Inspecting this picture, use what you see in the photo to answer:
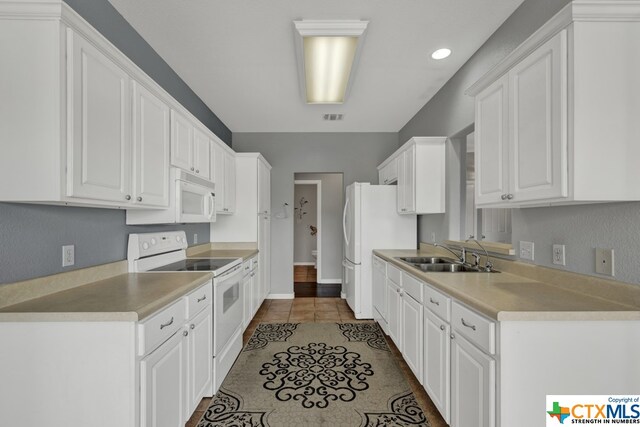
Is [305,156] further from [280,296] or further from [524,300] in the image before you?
[524,300]

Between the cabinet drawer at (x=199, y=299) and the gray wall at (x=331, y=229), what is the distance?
3.87 metres

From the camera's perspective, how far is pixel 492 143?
172 cm

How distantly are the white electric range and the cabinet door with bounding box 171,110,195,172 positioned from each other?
0.62m

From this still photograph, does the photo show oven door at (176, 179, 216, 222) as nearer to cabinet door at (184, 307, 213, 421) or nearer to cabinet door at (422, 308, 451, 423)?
cabinet door at (184, 307, 213, 421)

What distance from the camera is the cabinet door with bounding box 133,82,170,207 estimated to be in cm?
177

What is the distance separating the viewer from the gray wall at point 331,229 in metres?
5.87

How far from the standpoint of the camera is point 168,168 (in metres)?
2.16

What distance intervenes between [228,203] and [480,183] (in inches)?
106

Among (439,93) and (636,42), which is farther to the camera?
(439,93)

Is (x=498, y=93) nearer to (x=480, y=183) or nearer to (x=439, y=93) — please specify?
(x=480, y=183)

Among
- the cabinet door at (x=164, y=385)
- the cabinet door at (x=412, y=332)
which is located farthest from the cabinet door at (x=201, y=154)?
the cabinet door at (x=412, y=332)

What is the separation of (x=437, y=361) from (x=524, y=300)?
710mm

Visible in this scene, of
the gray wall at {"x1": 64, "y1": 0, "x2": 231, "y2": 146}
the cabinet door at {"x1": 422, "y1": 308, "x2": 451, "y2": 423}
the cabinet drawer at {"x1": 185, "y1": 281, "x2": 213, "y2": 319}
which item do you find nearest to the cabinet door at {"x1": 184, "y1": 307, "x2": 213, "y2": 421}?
the cabinet drawer at {"x1": 185, "y1": 281, "x2": 213, "y2": 319}

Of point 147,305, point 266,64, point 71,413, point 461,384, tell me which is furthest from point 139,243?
point 461,384
